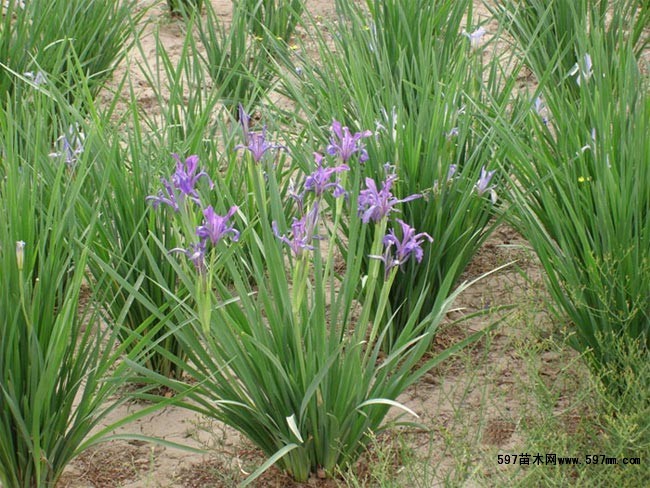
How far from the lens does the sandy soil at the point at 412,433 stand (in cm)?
181

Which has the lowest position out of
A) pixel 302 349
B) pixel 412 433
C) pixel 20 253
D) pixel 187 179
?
pixel 412 433

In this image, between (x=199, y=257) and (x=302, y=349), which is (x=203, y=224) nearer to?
(x=199, y=257)

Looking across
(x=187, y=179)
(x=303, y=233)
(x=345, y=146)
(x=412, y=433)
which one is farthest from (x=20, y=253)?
(x=412, y=433)

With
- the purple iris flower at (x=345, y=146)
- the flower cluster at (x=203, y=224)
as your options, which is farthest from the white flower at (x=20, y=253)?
the purple iris flower at (x=345, y=146)

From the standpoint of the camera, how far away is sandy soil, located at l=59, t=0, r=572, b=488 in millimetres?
1812

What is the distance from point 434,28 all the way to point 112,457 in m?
1.51

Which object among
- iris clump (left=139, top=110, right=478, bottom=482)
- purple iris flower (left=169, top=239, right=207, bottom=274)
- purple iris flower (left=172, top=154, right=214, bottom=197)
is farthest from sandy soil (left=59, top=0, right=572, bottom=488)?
purple iris flower (left=172, top=154, right=214, bottom=197)

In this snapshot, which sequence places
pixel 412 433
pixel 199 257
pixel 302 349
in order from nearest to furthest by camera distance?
pixel 199 257
pixel 302 349
pixel 412 433

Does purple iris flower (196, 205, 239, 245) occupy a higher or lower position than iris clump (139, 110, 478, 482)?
higher

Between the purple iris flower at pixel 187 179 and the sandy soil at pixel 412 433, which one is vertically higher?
the purple iris flower at pixel 187 179

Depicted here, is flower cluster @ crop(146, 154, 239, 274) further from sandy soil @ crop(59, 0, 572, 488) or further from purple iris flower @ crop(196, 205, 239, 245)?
sandy soil @ crop(59, 0, 572, 488)

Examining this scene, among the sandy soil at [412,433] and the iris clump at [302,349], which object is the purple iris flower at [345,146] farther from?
the sandy soil at [412,433]

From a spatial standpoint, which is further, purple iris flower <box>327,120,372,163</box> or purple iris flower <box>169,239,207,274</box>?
purple iris flower <box>327,120,372,163</box>

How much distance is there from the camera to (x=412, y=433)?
6.34 ft
